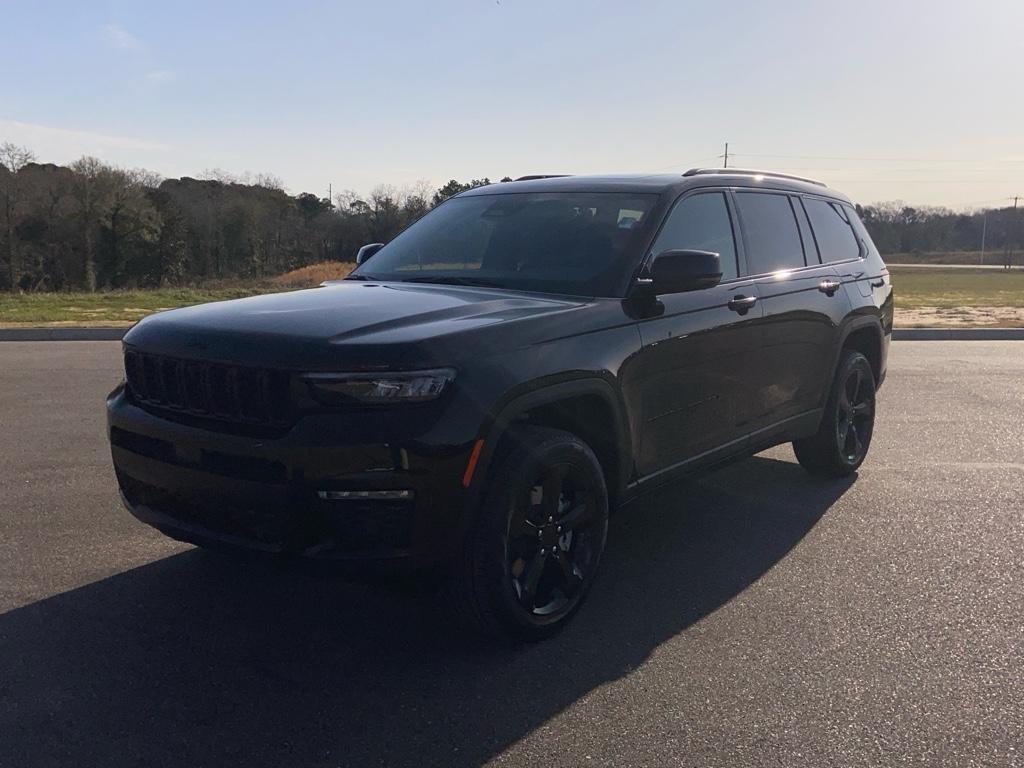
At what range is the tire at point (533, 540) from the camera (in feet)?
10.9

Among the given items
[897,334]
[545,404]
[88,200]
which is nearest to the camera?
[545,404]

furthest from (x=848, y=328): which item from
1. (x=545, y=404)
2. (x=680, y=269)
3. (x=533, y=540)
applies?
(x=533, y=540)

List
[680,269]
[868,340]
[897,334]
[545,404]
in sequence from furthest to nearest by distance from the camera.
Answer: [897,334], [868,340], [680,269], [545,404]

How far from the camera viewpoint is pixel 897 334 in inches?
645

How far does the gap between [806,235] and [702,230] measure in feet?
4.18

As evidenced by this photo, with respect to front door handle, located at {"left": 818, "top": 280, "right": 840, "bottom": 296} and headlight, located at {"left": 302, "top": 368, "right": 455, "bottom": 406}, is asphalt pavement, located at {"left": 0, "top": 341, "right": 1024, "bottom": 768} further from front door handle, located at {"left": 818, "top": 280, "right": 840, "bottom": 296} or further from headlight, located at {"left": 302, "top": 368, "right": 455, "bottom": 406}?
front door handle, located at {"left": 818, "top": 280, "right": 840, "bottom": 296}

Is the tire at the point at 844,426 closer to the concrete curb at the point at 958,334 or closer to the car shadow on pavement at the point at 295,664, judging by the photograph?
the car shadow on pavement at the point at 295,664

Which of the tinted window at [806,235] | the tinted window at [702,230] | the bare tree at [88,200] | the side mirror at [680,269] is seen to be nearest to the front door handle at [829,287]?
the tinted window at [806,235]

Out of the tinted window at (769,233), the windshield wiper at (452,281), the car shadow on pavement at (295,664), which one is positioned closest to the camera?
the car shadow on pavement at (295,664)

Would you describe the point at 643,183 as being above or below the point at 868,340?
above

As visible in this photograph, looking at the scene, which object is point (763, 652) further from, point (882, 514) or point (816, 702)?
point (882, 514)

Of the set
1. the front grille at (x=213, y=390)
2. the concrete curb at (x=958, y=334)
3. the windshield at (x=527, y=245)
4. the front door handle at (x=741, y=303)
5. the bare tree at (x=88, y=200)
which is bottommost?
the concrete curb at (x=958, y=334)

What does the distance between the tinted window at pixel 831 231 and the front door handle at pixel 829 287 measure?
7.0 inches

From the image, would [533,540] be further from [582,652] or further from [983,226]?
[983,226]
